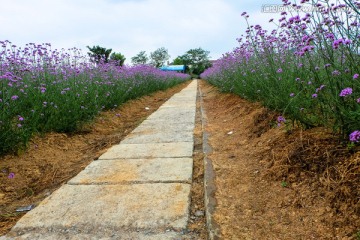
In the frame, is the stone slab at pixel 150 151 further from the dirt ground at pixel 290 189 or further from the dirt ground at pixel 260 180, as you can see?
the dirt ground at pixel 290 189

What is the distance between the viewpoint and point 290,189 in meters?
2.17

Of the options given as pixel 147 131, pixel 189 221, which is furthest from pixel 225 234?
pixel 147 131

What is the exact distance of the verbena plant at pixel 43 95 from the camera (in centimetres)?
331

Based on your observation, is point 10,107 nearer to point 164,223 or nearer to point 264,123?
point 164,223

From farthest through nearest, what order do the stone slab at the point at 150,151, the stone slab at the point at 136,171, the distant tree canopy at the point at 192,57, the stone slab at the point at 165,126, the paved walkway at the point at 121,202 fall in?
1. the distant tree canopy at the point at 192,57
2. the stone slab at the point at 165,126
3. the stone slab at the point at 150,151
4. the stone slab at the point at 136,171
5. the paved walkway at the point at 121,202

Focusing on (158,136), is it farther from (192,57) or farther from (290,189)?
(192,57)

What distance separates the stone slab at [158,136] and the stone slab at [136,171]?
0.88 meters

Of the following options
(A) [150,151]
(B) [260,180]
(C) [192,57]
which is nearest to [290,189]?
(B) [260,180]

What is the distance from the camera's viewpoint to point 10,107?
340cm

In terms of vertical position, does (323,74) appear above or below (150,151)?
above

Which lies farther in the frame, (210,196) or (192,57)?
(192,57)

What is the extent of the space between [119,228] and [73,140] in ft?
8.40

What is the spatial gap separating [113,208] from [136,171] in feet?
2.38

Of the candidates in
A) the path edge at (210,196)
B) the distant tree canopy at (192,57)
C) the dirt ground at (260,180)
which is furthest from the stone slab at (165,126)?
the distant tree canopy at (192,57)
